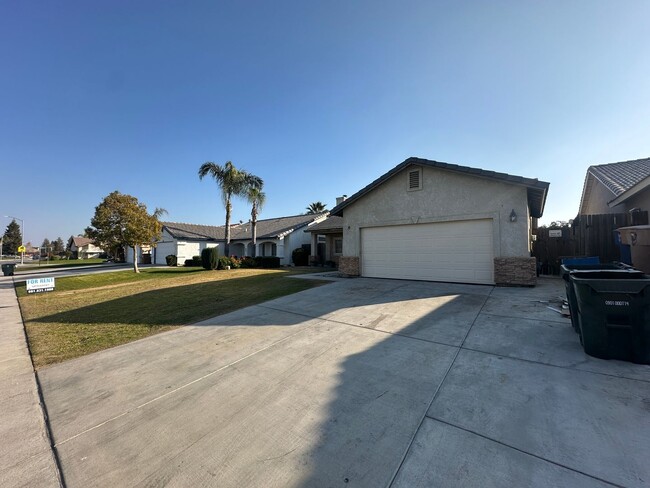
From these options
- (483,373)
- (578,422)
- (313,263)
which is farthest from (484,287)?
(313,263)

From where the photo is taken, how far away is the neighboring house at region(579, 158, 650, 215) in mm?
8969

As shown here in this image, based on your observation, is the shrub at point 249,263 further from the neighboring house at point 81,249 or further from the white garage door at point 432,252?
the neighboring house at point 81,249

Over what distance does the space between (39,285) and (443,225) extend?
17.4 meters

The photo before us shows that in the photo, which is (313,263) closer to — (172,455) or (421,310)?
(421,310)

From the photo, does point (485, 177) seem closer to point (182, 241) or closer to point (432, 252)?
point (432, 252)

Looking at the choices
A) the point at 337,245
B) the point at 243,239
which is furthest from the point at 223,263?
the point at 337,245

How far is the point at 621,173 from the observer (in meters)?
11.9

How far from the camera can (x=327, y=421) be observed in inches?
101

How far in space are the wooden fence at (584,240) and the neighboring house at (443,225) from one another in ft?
4.70

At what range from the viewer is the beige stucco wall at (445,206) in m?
8.99

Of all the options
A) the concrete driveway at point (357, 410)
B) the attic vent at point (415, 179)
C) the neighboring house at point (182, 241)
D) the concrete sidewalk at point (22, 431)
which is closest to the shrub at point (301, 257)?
the neighboring house at point (182, 241)

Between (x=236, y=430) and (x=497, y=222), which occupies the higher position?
(x=497, y=222)

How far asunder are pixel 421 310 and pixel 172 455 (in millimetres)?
5341

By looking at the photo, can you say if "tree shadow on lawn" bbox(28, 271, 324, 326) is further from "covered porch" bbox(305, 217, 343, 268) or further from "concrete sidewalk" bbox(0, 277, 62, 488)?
"covered porch" bbox(305, 217, 343, 268)
